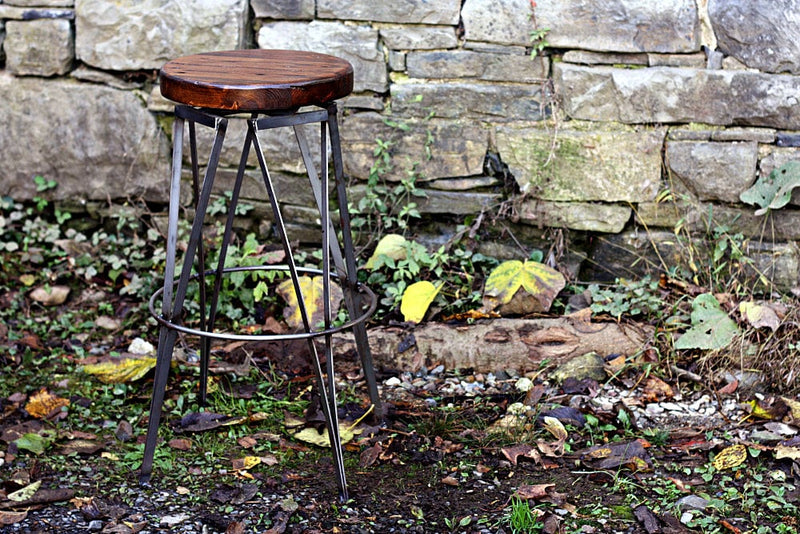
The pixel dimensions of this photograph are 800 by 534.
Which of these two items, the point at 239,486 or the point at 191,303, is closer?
the point at 239,486

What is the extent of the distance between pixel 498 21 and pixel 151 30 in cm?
138

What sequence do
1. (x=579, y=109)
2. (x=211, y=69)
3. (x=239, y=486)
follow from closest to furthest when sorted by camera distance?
(x=211, y=69)
(x=239, y=486)
(x=579, y=109)

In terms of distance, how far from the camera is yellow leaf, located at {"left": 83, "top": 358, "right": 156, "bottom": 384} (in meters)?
3.29

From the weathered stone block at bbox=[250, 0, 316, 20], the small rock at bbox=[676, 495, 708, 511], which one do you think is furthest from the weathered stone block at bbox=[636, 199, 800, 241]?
the weathered stone block at bbox=[250, 0, 316, 20]

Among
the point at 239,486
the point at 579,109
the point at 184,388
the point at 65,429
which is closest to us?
the point at 239,486

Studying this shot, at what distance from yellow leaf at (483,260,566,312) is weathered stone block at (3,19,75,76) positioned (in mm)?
1968

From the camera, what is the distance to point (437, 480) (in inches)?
109

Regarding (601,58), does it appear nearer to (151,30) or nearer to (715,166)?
(715,166)

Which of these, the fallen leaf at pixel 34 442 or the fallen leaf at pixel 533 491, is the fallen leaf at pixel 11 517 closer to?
the fallen leaf at pixel 34 442

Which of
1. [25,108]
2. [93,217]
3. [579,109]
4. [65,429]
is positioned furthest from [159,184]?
[579,109]

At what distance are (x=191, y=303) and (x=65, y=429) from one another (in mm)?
807

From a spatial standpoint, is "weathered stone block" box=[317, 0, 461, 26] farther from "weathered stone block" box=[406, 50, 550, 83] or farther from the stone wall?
"weathered stone block" box=[406, 50, 550, 83]

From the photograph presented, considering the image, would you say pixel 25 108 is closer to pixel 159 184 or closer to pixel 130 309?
pixel 159 184

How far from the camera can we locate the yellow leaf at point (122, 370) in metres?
3.29
